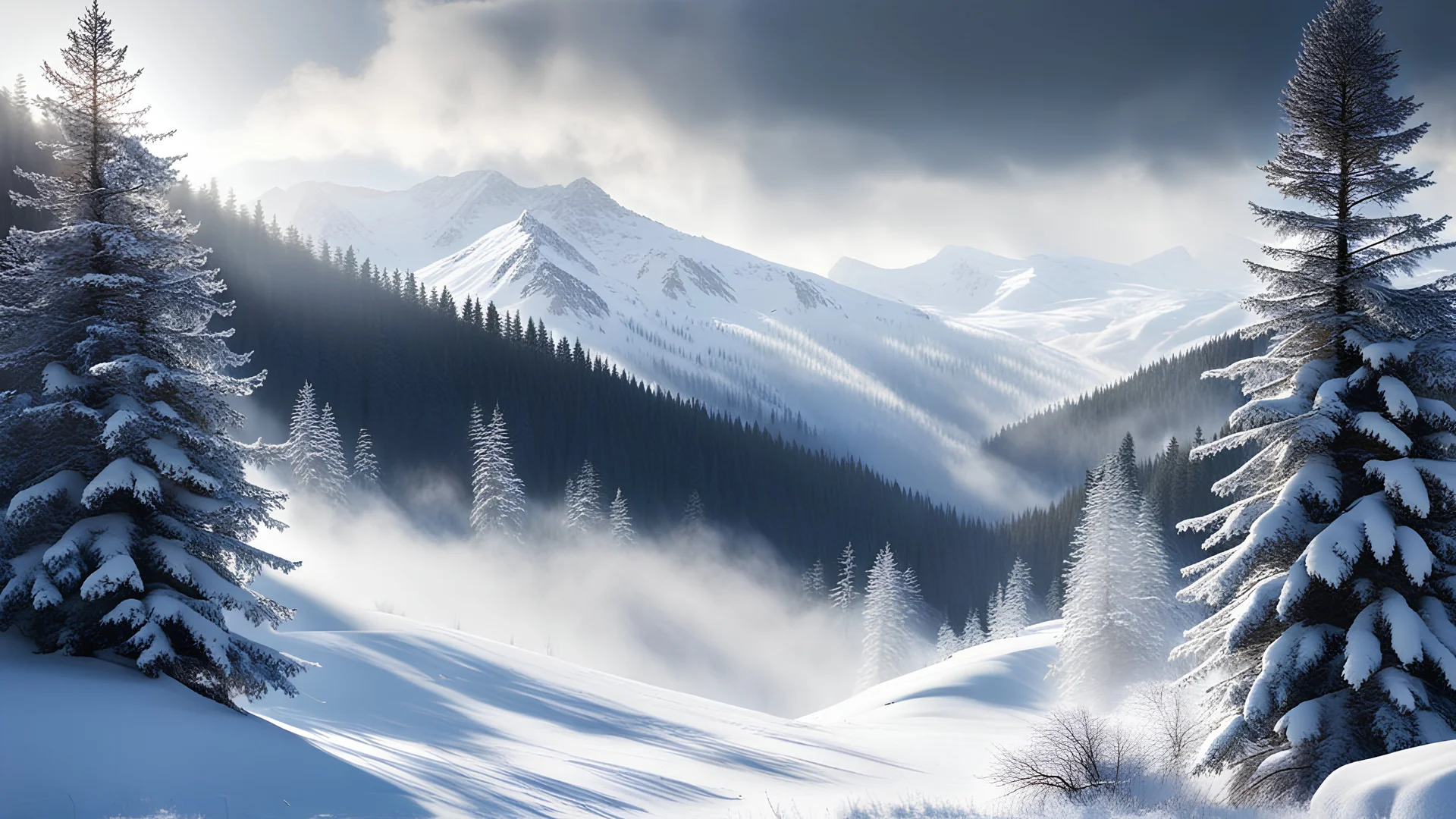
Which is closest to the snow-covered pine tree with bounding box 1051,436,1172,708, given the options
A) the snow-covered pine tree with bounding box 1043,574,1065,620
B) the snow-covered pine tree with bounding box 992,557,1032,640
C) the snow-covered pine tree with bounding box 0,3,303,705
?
the snow-covered pine tree with bounding box 992,557,1032,640

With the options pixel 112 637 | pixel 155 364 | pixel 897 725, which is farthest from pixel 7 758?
pixel 897 725

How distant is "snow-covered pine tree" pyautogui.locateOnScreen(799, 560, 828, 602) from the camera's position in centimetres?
9556

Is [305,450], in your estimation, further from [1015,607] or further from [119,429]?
[1015,607]

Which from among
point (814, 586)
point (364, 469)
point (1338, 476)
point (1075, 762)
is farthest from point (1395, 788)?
point (814, 586)

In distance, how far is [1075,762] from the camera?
57.4 feet

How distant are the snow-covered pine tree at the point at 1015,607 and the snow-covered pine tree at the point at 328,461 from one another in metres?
56.7

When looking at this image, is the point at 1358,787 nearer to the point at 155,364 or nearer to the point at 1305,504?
the point at 1305,504

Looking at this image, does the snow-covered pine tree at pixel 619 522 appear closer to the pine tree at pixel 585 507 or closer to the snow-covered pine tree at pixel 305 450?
the pine tree at pixel 585 507

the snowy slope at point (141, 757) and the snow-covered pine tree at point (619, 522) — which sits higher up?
the snowy slope at point (141, 757)

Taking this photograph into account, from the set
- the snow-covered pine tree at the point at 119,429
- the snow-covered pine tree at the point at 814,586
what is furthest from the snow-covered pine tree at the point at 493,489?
the snow-covered pine tree at the point at 119,429

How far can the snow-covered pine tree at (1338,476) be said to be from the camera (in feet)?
41.3

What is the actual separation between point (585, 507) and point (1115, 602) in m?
47.3

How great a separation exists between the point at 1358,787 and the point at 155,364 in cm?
1776

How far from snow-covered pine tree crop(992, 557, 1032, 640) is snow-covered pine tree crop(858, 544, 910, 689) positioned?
44.3 feet
